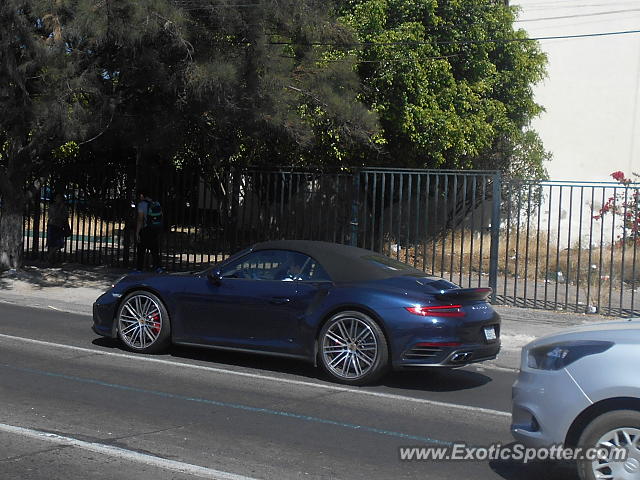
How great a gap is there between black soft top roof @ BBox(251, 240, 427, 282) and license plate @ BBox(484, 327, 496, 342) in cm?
98

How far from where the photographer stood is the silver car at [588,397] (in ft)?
15.5

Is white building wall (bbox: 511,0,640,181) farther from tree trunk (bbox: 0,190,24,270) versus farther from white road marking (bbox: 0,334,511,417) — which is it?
white road marking (bbox: 0,334,511,417)

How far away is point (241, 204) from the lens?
58.3 feet

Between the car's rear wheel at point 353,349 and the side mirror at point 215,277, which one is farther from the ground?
the side mirror at point 215,277

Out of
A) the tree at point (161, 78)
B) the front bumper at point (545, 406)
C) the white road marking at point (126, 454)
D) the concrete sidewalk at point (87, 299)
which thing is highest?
the tree at point (161, 78)

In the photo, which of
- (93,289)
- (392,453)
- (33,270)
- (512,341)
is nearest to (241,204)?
(93,289)

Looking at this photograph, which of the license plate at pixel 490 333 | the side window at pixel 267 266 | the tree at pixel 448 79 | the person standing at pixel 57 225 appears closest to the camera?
the license plate at pixel 490 333

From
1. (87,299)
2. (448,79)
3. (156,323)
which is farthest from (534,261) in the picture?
(156,323)

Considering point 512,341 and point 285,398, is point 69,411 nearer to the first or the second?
point 285,398

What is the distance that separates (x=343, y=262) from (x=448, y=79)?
12.0 metres

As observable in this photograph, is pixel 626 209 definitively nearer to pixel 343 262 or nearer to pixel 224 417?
pixel 343 262

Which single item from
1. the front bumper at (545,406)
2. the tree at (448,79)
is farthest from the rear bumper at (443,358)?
the tree at (448,79)

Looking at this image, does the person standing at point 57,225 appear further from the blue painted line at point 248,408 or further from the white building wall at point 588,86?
the white building wall at point 588,86

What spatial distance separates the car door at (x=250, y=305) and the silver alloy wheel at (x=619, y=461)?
4341 mm
